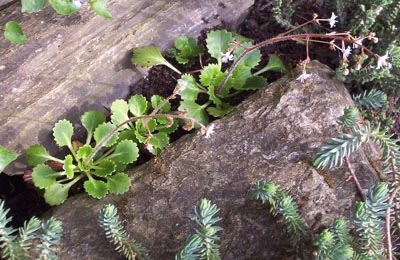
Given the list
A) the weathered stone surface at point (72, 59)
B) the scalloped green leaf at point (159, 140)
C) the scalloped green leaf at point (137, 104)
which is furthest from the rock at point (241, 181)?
the weathered stone surface at point (72, 59)

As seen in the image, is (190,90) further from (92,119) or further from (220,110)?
(92,119)

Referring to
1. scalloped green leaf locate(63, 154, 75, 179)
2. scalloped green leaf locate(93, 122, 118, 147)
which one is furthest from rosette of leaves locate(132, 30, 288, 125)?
scalloped green leaf locate(63, 154, 75, 179)

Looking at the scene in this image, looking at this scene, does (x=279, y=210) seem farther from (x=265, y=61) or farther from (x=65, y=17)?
(x=65, y=17)

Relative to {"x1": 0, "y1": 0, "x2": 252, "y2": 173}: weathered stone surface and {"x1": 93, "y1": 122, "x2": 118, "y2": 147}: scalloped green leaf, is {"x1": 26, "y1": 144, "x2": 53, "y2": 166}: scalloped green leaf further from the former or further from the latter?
{"x1": 93, "y1": 122, "x2": 118, "y2": 147}: scalloped green leaf

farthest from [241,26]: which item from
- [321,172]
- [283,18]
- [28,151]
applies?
[28,151]

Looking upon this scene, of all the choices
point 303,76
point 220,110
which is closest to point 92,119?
point 220,110

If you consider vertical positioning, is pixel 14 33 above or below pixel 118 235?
above
